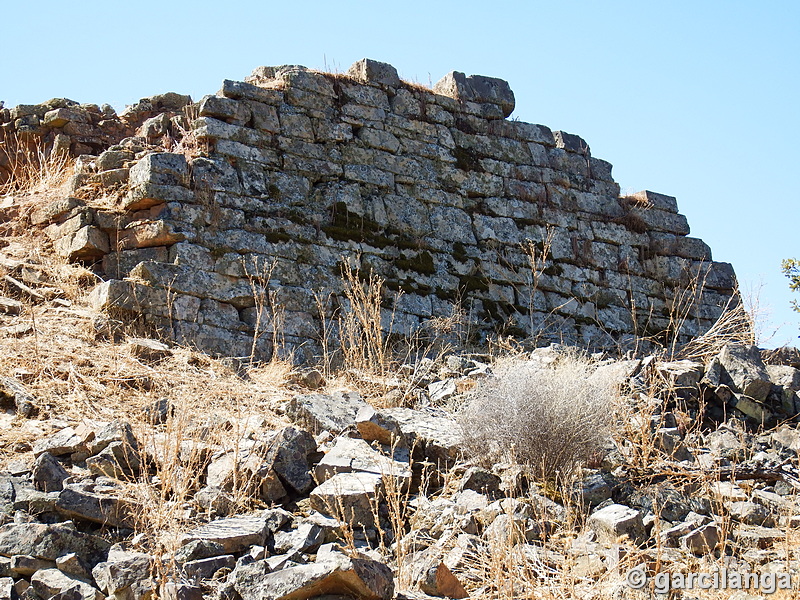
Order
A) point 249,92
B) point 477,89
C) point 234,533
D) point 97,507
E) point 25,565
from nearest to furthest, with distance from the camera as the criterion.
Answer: point 25,565
point 234,533
point 97,507
point 249,92
point 477,89

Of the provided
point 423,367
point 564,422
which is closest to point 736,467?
point 564,422

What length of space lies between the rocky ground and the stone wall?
3.44ft

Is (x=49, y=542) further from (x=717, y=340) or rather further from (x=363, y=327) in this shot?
(x=717, y=340)

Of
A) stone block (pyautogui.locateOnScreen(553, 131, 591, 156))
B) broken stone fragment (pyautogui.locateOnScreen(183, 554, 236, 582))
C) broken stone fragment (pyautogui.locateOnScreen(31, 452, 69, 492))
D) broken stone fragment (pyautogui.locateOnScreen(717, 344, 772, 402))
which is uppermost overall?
stone block (pyautogui.locateOnScreen(553, 131, 591, 156))

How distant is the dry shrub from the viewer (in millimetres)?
4836

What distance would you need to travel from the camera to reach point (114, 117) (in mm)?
9031

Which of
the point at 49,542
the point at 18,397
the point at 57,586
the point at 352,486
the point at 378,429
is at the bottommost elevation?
the point at 57,586

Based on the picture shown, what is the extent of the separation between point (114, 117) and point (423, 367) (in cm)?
445

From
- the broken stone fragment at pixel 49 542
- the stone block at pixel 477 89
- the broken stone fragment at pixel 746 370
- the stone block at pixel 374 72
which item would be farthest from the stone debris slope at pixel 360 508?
the stone block at pixel 477 89

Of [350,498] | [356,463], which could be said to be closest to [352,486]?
[350,498]

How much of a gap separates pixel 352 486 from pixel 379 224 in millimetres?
4376

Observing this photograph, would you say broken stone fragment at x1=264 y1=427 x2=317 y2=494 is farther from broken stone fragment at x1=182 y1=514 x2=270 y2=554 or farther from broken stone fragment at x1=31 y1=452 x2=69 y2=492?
broken stone fragment at x1=31 y1=452 x2=69 y2=492

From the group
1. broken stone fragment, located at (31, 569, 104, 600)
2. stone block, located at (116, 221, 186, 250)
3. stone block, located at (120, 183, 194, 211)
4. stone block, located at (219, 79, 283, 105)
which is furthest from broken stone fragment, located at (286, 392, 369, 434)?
stone block, located at (219, 79, 283, 105)

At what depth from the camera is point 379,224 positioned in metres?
8.40
